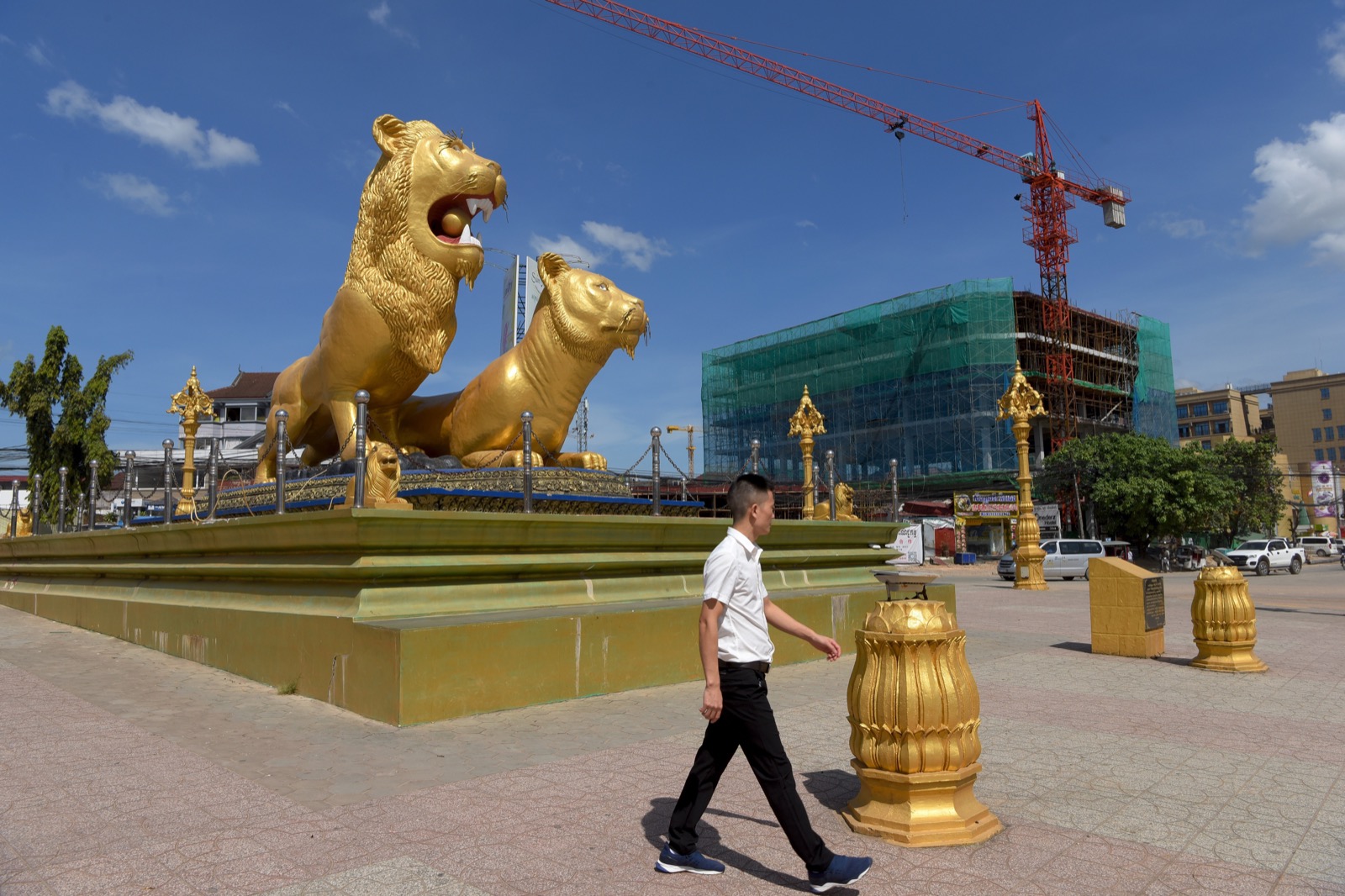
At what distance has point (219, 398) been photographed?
52.2m

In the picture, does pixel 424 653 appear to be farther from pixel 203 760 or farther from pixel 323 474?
pixel 323 474

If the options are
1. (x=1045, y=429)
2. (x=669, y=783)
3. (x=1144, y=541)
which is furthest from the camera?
(x=1045, y=429)

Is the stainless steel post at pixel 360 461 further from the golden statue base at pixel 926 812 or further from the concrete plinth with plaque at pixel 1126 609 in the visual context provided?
the concrete plinth with plaque at pixel 1126 609

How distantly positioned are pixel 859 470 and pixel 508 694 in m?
53.4

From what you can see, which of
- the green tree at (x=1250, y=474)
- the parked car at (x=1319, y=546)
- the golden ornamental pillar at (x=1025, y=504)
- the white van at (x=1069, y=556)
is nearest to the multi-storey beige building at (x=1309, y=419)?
the parked car at (x=1319, y=546)

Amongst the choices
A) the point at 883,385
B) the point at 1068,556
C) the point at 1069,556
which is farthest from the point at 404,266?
the point at 883,385

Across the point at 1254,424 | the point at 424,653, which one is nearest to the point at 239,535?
the point at 424,653

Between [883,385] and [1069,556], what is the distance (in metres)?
26.4

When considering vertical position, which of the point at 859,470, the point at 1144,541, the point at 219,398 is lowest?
the point at 1144,541

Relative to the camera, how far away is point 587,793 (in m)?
4.47

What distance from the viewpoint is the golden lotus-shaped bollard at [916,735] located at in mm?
3859

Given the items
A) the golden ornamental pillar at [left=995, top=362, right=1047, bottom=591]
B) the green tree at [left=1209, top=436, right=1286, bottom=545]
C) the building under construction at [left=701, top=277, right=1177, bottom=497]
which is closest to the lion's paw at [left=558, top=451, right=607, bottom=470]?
the golden ornamental pillar at [left=995, top=362, right=1047, bottom=591]

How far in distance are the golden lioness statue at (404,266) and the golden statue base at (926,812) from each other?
730cm

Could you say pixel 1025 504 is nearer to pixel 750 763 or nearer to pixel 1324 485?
pixel 750 763
